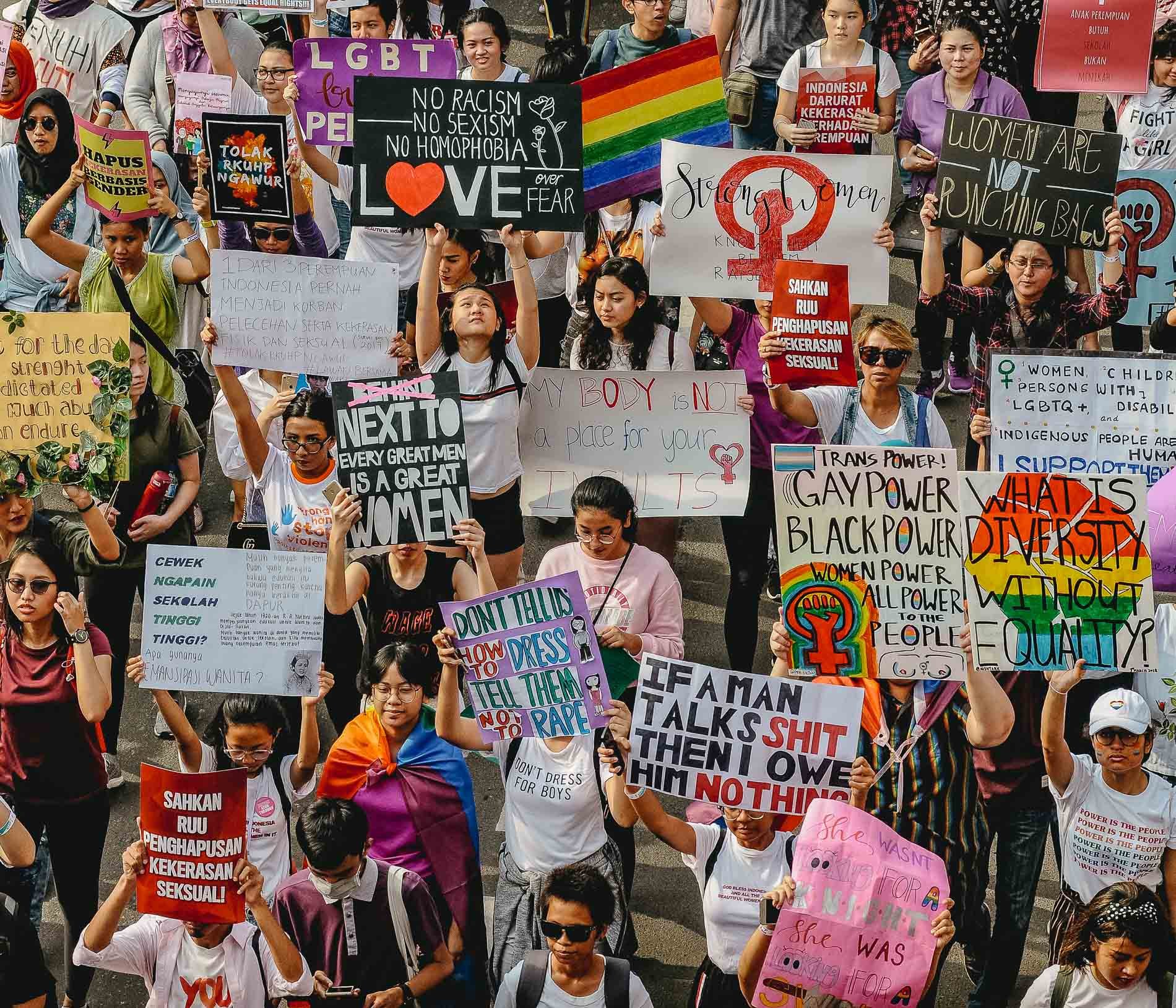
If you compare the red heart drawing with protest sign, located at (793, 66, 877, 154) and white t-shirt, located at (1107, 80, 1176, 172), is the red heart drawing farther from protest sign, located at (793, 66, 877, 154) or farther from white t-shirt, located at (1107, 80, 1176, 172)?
white t-shirt, located at (1107, 80, 1176, 172)

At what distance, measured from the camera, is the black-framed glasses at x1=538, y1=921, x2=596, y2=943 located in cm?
657

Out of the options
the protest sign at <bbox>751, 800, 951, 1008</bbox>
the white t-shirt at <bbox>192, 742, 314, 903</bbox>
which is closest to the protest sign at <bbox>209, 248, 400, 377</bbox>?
the white t-shirt at <bbox>192, 742, 314, 903</bbox>

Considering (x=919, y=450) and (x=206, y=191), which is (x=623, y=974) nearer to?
(x=919, y=450)

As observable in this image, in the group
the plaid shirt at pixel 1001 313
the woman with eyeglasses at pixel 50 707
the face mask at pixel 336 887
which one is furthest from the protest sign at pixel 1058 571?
the woman with eyeglasses at pixel 50 707

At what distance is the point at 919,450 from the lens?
738cm

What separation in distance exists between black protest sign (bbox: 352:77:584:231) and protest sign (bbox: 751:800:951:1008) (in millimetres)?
3343

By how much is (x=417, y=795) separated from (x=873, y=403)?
2.54 meters

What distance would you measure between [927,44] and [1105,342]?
234 cm

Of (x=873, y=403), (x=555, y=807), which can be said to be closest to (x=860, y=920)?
(x=555, y=807)

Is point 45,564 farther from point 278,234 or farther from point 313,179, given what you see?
point 313,179

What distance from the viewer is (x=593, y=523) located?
785 cm

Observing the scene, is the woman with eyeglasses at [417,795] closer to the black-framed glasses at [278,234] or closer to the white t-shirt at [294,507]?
the white t-shirt at [294,507]

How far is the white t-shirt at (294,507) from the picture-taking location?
8289 mm

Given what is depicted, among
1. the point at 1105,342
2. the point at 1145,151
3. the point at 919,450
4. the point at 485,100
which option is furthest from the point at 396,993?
the point at 1105,342
